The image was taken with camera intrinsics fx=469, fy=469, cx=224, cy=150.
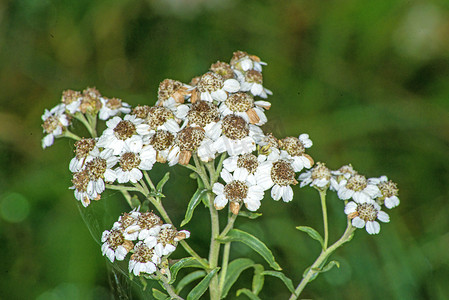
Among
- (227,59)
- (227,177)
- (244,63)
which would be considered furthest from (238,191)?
(227,59)

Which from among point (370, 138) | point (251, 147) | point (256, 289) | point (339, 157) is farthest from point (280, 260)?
point (370, 138)

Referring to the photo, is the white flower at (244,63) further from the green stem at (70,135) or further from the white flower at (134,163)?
the green stem at (70,135)

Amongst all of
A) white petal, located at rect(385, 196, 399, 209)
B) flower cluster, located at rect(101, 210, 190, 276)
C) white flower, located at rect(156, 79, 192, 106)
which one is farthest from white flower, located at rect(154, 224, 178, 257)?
white petal, located at rect(385, 196, 399, 209)

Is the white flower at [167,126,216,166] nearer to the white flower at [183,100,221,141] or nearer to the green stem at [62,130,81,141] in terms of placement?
the white flower at [183,100,221,141]

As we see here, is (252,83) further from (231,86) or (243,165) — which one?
(243,165)

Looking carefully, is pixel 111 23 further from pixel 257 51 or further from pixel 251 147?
pixel 251 147
